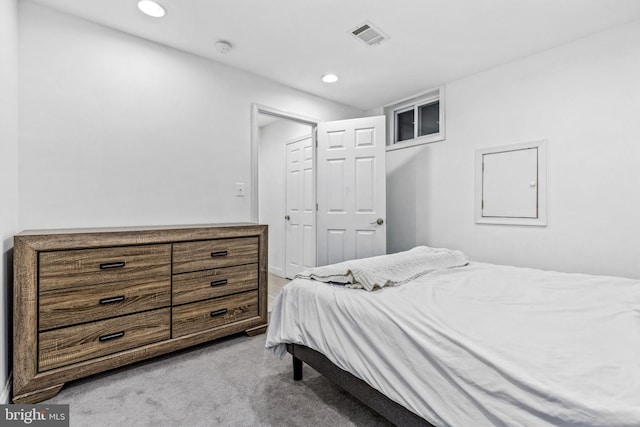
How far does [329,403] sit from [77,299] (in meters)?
1.59

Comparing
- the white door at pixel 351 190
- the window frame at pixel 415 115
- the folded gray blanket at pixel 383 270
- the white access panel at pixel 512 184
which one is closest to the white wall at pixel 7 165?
the folded gray blanket at pixel 383 270

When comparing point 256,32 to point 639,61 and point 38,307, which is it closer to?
point 38,307

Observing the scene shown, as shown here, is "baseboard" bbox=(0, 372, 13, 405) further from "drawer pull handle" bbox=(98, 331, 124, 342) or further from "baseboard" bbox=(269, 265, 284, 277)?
"baseboard" bbox=(269, 265, 284, 277)

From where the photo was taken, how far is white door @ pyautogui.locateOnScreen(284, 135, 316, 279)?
4312 mm

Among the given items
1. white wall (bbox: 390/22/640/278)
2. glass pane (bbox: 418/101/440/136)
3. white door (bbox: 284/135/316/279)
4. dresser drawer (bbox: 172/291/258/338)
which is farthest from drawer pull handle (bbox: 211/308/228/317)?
glass pane (bbox: 418/101/440/136)

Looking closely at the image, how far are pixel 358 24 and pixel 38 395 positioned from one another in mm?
3116

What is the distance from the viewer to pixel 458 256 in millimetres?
2287

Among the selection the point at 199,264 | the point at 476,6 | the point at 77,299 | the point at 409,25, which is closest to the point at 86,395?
the point at 77,299

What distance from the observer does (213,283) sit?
2.37 meters

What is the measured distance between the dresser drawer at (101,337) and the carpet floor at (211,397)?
0.63 feet

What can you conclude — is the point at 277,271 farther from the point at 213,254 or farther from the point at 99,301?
the point at 99,301

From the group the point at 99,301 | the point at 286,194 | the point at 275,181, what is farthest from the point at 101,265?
the point at 275,181

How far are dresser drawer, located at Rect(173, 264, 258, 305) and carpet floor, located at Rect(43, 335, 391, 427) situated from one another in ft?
1.46

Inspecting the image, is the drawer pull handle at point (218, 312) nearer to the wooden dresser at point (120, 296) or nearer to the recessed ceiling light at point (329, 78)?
the wooden dresser at point (120, 296)
